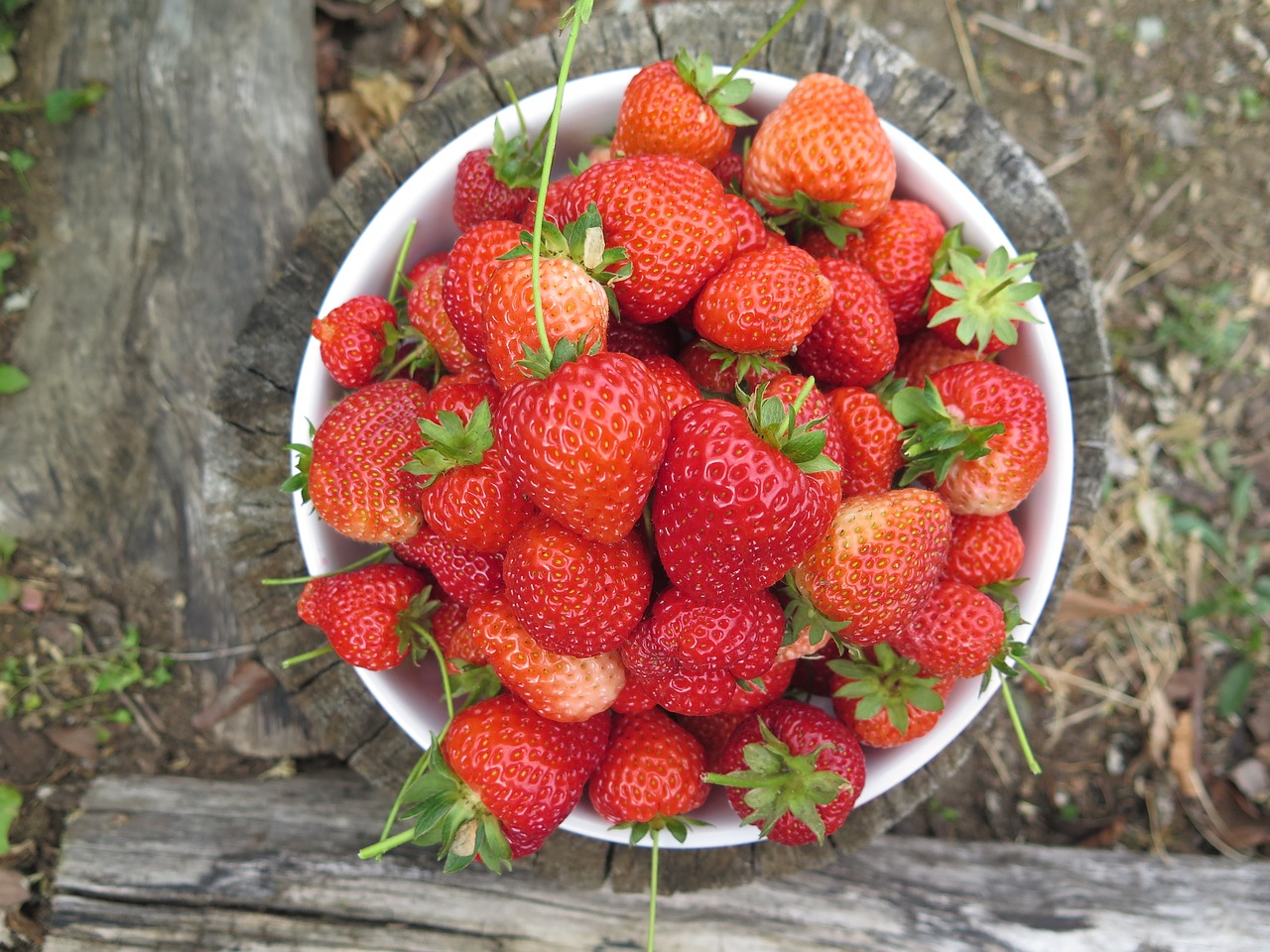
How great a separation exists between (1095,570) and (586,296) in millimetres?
1957

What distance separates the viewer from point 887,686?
4.25ft

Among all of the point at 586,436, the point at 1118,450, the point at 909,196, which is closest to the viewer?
the point at 586,436

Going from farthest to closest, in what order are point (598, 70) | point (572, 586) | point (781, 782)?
point (598, 70)
point (781, 782)
point (572, 586)

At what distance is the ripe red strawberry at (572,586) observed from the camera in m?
1.07

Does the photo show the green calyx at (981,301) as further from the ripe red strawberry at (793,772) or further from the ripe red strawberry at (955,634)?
the ripe red strawberry at (793,772)

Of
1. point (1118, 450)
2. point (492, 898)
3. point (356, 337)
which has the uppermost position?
point (1118, 450)

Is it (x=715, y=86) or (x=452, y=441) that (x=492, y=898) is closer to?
(x=452, y=441)

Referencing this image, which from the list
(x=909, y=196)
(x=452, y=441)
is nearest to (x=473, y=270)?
(x=452, y=441)

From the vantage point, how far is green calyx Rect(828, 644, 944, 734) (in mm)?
1256

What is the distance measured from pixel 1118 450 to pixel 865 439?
1.59 meters

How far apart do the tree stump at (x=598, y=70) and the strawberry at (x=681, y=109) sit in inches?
15.3

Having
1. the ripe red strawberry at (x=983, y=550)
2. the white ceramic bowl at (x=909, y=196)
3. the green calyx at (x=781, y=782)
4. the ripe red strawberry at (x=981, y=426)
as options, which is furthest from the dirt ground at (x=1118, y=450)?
the green calyx at (x=781, y=782)

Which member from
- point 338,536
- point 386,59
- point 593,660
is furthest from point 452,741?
point 386,59

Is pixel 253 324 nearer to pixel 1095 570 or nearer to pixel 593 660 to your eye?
pixel 593 660
